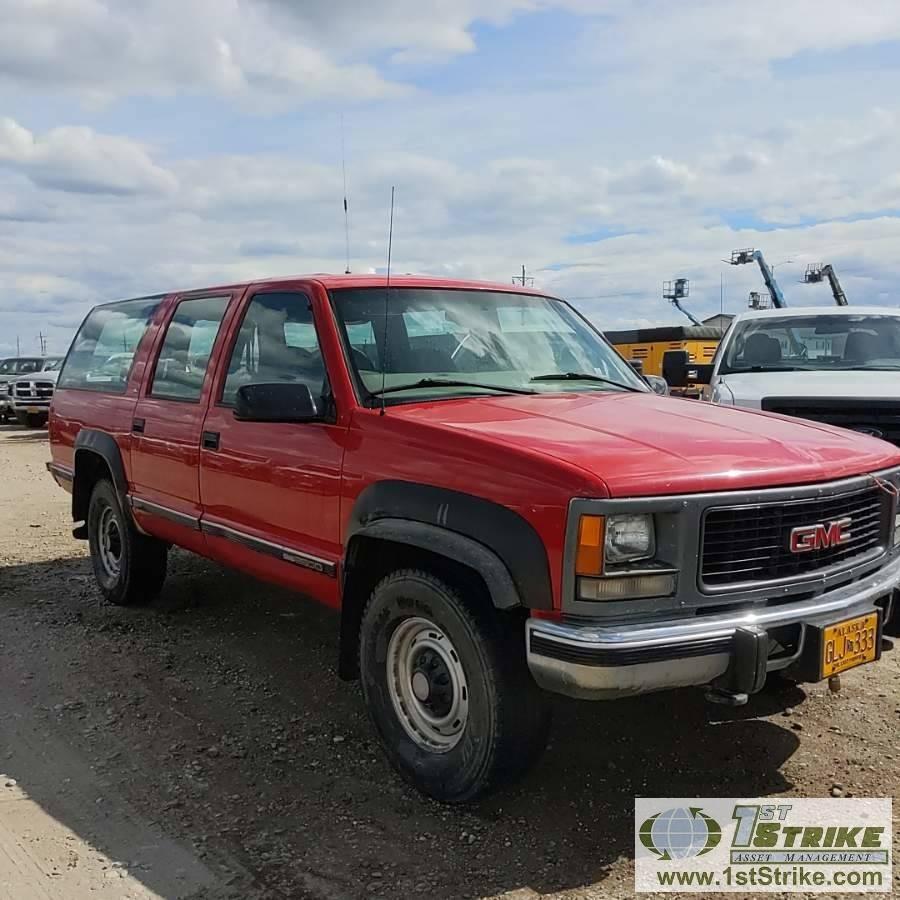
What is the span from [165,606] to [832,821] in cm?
414

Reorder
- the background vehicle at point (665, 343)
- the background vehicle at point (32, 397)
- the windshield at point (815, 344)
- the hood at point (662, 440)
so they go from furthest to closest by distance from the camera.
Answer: the background vehicle at point (32, 397) → the background vehicle at point (665, 343) → the windshield at point (815, 344) → the hood at point (662, 440)

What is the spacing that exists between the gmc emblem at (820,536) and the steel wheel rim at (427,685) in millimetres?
1221

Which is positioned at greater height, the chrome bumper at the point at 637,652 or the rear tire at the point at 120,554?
the chrome bumper at the point at 637,652

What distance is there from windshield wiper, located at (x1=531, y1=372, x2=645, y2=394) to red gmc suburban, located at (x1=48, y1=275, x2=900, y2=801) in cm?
2

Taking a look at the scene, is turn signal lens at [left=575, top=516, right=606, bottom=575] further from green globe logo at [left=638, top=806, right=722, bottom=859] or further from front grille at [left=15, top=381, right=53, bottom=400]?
front grille at [left=15, top=381, right=53, bottom=400]

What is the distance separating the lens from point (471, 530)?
312 centimetres

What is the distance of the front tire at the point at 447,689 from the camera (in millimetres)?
3156

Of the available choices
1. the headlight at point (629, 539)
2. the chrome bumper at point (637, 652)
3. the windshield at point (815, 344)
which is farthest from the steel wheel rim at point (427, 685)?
the windshield at point (815, 344)

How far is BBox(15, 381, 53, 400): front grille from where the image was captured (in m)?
22.6

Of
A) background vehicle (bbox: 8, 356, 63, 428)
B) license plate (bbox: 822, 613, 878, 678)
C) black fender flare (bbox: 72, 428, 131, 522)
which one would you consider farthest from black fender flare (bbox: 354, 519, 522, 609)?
background vehicle (bbox: 8, 356, 63, 428)

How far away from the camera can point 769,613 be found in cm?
309

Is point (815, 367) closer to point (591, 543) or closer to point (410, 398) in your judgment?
point (410, 398)

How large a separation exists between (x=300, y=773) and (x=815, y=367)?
5.48m

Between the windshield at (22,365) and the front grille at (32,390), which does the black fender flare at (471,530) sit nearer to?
the front grille at (32,390)
